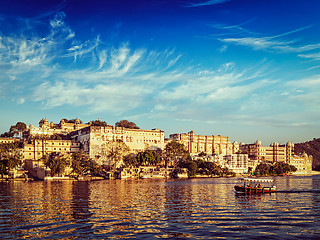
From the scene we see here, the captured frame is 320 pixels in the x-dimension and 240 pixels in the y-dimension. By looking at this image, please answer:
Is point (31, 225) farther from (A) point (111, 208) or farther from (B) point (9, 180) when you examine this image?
(B) point (9, 180)

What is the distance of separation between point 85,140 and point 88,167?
2297cm

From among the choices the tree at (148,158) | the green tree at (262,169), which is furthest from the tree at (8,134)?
the green tree at (262,169)

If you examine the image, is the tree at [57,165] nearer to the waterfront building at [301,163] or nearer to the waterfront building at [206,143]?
the waterfront building at [206,143]

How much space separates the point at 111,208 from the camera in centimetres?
3856

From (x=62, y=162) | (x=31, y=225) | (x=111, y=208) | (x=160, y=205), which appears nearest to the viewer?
(x=31, y=225)

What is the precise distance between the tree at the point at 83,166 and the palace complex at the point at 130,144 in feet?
36.8

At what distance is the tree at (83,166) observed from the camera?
339 ft

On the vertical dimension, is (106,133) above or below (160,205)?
above

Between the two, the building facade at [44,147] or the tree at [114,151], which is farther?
the building facade at [44,147]

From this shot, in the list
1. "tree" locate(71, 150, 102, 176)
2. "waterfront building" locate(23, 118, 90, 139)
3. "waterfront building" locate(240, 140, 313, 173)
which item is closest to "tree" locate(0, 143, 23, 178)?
"tree" locate(71, 150, 102, 176)

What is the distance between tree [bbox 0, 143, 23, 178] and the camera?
96.2 meters

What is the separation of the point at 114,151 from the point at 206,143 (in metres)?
68.2

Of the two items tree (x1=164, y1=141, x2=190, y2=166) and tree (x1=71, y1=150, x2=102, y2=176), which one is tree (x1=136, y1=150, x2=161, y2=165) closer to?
tree (x1=164, y1=141, x2=190, y2=166)

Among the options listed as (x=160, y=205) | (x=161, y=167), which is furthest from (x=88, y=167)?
(x=160, y=205)
